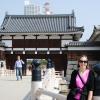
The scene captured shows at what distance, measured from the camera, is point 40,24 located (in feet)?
149

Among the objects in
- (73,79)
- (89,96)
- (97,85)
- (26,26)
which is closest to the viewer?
(97,85)

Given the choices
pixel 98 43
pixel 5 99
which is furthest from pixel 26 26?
pixel 5 99

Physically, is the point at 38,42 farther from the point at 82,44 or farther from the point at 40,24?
the point at 82,44

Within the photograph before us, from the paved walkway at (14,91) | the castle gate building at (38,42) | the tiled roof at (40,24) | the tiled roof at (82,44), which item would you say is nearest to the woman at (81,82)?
the paved walkway at (14,91)

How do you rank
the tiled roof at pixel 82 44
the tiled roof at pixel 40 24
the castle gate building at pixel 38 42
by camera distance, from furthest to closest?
the tiled roof at pixel 40 24 < the castle gate building at pixel 38 42 < the tiled roof at pixel 82 44

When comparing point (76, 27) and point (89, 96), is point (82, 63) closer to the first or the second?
point (89, 96)

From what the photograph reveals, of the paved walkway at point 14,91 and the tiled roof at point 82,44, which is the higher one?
the tiled roof at point 82,44

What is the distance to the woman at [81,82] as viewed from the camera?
6.17 m

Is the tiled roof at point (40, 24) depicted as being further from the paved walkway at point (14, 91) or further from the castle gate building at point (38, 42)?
the paved walkway at point (14, 91)

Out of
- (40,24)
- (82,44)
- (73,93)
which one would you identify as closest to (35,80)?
(73,93)

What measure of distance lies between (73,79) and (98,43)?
32.8 m

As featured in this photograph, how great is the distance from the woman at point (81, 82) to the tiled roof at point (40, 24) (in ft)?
117

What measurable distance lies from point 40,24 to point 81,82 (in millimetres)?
39343

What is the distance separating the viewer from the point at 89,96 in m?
→ 5.96
